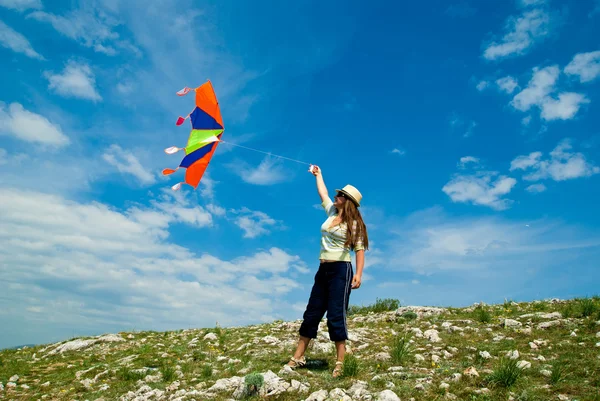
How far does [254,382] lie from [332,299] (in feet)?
5.89

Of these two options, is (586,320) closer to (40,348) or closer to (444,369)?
(444,369)

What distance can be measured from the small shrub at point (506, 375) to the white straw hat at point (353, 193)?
10.8 feet

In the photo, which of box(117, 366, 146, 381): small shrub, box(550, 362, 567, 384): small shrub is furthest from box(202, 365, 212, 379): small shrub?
box(550, 362, 567, 384): small shrub

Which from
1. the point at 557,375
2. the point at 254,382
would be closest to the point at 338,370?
the point at 254,382

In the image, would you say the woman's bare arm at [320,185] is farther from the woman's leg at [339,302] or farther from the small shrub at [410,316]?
the small shrub at [410,316]

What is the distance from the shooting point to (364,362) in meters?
7.82

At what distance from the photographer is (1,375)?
10.3 meters

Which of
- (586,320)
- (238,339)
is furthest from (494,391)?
(238,339)

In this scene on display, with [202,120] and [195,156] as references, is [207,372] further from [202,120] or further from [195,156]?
[202,120]

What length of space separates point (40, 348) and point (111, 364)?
18.7 feet

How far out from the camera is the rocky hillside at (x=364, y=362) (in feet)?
20.6

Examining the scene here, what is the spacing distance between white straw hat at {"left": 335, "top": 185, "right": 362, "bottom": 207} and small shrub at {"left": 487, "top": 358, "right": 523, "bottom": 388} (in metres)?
3.28

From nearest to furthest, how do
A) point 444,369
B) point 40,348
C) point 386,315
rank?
point 444,369 → point 386,315 → point 40,348

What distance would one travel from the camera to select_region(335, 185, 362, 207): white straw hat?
7.53 meters
